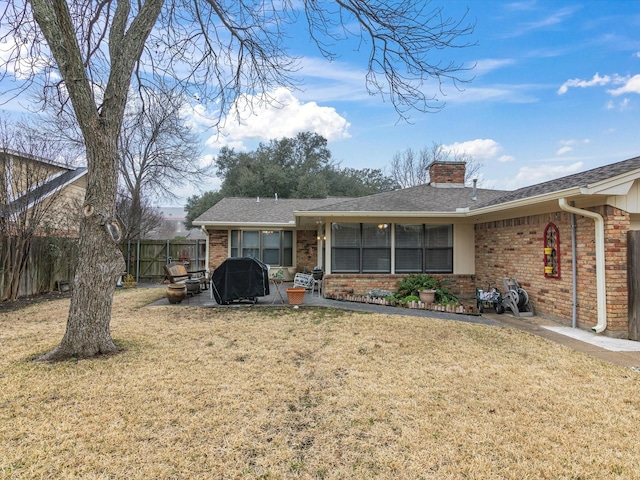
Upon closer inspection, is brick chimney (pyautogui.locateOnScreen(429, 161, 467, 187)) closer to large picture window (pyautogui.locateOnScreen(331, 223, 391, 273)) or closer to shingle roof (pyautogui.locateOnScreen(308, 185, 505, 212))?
shingle roof (pyautogui.locateOnScreen(308, 185, 505, 212))

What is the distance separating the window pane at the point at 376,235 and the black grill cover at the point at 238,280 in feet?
10.3

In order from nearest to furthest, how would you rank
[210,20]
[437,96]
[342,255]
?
1. [437,96]
2. [210,20]
3. [342,255]

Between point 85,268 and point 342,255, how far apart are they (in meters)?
6.33

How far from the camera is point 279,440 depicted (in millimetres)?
2707

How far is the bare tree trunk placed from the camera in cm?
463

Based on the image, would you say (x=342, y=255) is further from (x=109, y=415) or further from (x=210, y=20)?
(x=109, y=415)

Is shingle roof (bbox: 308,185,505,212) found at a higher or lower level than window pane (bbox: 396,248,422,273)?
higher

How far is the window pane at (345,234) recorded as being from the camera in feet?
31.6

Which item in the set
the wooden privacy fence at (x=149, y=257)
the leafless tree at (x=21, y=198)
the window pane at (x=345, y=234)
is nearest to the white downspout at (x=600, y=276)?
the window pane at (x=345, y=234)

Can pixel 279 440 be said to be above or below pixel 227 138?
below

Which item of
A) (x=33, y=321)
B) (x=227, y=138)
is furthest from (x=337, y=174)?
(x=33, y=321)

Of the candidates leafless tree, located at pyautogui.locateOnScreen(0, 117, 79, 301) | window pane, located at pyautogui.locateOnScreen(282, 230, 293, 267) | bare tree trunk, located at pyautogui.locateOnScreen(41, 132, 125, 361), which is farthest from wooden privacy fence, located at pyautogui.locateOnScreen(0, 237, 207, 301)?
bare tree trunk, located at pyautogui.locateOnScreen(41, 132, 125, 361)

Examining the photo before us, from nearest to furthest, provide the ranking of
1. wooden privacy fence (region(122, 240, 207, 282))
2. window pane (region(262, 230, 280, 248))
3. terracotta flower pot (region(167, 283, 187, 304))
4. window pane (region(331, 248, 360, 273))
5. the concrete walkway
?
the concrete walkway
terracotta flower pot (region(167, 283, 187, 304))
window pane (region(331, 248, 360, 273))
window pane (region(262, 230, 280, 248))
wooden privacy fence (region(122, 240, 207, 282))

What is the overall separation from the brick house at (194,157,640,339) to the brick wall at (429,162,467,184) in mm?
36
